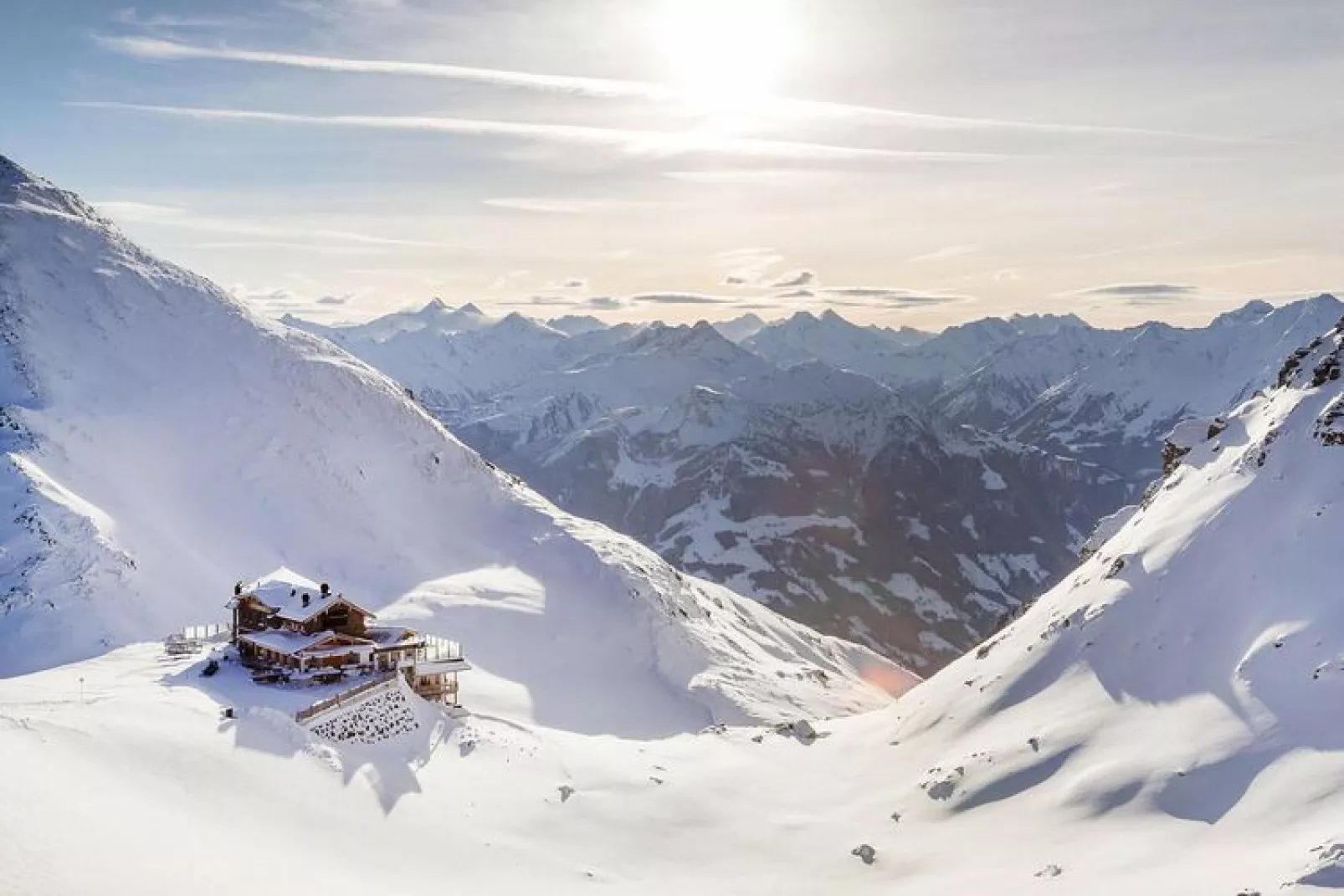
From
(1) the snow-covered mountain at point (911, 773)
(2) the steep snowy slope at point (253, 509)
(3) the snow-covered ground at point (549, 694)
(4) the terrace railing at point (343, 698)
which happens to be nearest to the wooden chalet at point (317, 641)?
(4) the terrace railing at point (343, 698)

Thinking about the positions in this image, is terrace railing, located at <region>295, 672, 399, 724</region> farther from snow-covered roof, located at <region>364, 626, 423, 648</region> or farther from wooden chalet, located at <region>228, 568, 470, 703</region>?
snow-covered roof, located at <region>364, 626, 423, 648</region>

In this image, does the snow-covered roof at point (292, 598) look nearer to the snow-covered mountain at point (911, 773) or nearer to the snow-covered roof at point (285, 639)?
the snow-covered roof at point (285, 639)

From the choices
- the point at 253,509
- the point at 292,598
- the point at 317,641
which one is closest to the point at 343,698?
the point at 317,641

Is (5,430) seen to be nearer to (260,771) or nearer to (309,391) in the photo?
(309,391)

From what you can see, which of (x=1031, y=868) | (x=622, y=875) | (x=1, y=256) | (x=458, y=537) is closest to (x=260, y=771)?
(x=622, y=875)

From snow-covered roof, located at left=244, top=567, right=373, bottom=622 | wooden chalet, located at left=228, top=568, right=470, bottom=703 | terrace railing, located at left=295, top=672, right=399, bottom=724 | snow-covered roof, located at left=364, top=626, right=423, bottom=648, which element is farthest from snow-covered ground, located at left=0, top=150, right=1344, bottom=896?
snow-covered roof, located at left=364, top=626, right=423, bottom=648

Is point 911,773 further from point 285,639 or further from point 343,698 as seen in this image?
point 285,639
